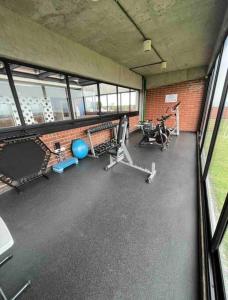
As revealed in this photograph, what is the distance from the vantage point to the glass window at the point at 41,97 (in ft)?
8.21

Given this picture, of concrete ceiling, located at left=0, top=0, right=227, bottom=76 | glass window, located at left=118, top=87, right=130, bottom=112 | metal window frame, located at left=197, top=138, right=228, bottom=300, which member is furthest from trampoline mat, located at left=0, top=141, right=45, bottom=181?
glass window, located at left=118, top=87, right=130, bottom=112

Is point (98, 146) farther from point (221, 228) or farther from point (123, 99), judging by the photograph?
point (221, 228)

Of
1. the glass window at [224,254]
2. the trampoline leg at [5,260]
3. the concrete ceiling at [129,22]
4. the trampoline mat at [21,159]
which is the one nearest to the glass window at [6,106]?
the trampoline mat at [21,159]

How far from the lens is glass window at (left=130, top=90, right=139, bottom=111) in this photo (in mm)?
5974

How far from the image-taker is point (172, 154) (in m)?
3.64

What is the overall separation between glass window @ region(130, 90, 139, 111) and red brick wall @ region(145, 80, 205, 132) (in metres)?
0.61

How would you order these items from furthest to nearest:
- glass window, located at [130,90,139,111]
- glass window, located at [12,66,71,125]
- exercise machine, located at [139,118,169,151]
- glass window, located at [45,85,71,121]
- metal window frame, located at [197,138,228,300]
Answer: glass window, located at [130,90,139,111], exercise machine, located at [139,118,169,151], glass window, located at [45,85,71,121], glass window, located at [12,66,71,125], metal window frame, located at [197,138,228,300]

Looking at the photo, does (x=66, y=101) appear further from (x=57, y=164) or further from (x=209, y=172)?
(x=209, y=172)

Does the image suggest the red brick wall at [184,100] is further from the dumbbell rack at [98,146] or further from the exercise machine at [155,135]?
the dumbbell rack at [98,146]

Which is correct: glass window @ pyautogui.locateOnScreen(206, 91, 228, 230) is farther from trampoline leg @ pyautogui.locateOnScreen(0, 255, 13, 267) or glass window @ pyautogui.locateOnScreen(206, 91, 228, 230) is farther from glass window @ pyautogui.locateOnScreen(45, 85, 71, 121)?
glass window @ pyautogui.locateOnScreen(45, 85, 71, 121)

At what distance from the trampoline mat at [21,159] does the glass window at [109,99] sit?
279 cm

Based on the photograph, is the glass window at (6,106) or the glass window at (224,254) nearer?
the glass window at (224,254)

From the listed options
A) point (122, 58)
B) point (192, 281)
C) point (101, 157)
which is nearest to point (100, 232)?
point (192, 281)

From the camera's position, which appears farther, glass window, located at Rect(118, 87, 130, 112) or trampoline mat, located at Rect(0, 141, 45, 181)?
glass window, located at Rect(118, 87, 130, 112)
